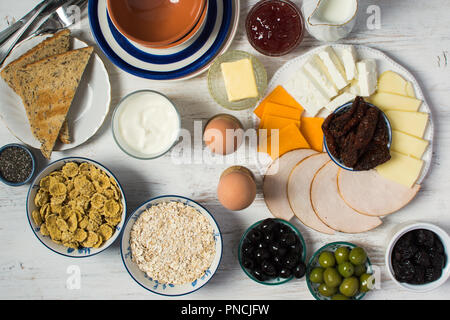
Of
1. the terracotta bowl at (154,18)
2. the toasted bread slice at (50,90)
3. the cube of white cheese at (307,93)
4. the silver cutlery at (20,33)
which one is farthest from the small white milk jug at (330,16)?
the silver cutlery at (20,33)

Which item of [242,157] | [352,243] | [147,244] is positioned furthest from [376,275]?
[147,244]

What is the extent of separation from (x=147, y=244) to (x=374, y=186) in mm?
855

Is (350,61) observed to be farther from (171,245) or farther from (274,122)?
(171,245)

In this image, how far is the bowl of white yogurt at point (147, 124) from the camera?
4.37 ft

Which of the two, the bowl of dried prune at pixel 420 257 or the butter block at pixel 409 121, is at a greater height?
the butter block at pixel 409 121

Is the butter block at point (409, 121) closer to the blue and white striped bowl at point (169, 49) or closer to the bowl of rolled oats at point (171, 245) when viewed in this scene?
the blue and white striped bowl at point (169, 49)

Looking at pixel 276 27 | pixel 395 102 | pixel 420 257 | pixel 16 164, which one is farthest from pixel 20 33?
pixel 420 257

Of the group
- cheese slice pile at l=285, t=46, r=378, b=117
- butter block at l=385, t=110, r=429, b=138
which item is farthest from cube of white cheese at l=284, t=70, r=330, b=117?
butter block at l=385, t=110, r=429, b=138

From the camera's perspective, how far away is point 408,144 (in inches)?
52.6

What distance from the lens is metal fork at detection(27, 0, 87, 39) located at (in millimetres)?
1348

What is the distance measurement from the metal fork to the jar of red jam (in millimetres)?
637

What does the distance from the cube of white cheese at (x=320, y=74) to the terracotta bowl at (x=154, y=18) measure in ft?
1.47

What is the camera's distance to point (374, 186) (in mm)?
1371

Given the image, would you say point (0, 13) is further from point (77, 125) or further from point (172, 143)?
point (172, 143)
